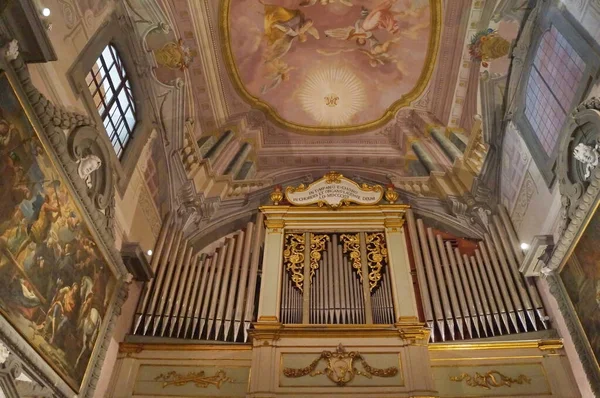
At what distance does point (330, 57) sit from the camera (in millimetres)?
14523

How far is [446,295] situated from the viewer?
1006cm

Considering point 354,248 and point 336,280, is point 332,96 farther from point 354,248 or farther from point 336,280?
point 336,280

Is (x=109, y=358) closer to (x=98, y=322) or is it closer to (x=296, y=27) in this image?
(x=98, y=322)

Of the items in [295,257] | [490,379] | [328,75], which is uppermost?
[328,75]

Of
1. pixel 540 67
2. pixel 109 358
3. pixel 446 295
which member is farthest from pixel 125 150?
pixel 540 67

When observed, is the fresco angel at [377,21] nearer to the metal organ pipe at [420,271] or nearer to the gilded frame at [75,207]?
the metal organ pipe at [420,271]

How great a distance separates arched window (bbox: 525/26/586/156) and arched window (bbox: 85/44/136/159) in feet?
26.9

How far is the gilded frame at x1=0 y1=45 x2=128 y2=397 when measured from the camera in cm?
588

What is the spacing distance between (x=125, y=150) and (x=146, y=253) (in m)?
2.15

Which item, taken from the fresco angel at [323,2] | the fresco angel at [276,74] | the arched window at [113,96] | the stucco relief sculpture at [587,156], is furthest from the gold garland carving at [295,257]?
the fresco angel at [323,2]

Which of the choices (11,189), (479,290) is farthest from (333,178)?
(11,189)

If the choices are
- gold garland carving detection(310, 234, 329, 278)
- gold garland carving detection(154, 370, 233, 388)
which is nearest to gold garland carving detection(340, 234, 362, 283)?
gold garland carving detection(310, 234, 329, 278)

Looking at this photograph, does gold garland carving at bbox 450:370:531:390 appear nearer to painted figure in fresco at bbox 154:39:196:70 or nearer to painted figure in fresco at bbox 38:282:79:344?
painted figure in fresco at bbox 38:282:79:344

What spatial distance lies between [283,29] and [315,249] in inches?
258
